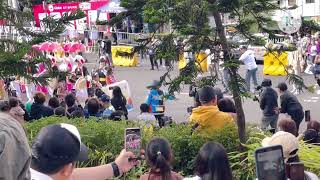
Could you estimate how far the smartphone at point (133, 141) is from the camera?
4.47m

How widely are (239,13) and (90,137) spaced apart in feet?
7.77

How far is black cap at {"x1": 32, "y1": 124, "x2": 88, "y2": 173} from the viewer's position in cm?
292

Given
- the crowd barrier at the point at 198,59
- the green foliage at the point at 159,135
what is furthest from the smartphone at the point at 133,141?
the crowd barrier at the point at 198,59

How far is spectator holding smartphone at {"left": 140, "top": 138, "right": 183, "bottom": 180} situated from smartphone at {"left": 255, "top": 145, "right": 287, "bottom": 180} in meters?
1.56

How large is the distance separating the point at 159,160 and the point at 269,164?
5.23 feet

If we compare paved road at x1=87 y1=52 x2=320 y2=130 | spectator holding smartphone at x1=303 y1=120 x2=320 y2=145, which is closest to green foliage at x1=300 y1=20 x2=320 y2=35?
spectator holding smartphone at x1=303 y1=120 x2=320 y2=145

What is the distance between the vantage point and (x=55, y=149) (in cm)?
292

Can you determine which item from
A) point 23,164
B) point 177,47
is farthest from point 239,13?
point 23,164

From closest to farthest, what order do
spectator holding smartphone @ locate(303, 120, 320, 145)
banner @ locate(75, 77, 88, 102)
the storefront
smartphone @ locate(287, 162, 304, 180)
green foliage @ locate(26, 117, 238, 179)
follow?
smartphone @ locate(287, 162, 304, 180)
green foliage @ locate(26, 117, 238, 179)
spectator holding smartphone @ locate(303, 120, 320, 145)
the storefront
banner @ locate(75, 77, 88, 102)

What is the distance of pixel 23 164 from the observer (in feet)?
8.02

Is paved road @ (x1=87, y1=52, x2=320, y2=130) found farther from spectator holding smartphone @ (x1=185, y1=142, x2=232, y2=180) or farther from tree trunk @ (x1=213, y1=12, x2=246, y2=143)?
spectator holding smartphone @ (x1=185, y1=142, x2=232, y2=180)

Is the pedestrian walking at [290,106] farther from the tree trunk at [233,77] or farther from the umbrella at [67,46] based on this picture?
the umbrella at [67,46]

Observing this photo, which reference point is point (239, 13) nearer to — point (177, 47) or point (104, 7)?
point (177, 47)

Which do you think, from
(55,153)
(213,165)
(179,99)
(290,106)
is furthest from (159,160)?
(179,99)
